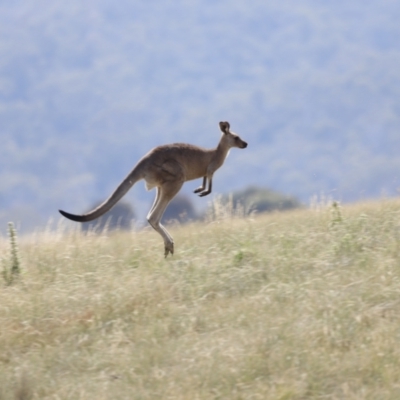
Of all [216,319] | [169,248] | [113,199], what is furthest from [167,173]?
[216,319]

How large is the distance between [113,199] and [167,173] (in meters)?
0.76

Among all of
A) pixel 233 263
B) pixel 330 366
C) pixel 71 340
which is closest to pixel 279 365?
pixel 330 366

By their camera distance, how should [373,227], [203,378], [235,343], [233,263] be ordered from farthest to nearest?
[373,227]
[233,263]
[235,343]
[203,378]

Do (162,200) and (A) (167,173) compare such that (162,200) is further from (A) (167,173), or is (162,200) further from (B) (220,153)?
(B) (220,153)

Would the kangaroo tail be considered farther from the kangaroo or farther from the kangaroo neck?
the kangaroo neck

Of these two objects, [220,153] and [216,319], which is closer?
[216,319]

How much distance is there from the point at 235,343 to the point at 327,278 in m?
1.42

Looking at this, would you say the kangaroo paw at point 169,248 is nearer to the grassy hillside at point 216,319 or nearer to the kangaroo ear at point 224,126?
the grassy hillside at point 216,319

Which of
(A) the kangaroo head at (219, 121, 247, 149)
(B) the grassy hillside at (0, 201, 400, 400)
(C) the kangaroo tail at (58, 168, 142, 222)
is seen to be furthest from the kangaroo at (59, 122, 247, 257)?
(B) the grassy hillside at (0, 201, 400, 400)

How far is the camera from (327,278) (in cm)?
726

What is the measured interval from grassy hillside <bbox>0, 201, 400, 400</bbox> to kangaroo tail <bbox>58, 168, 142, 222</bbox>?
415mm

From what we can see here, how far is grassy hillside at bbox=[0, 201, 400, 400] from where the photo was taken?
5633 millimetres

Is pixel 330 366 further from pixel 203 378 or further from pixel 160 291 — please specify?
pixel 160 291

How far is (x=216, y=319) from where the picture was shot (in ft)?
21.8
